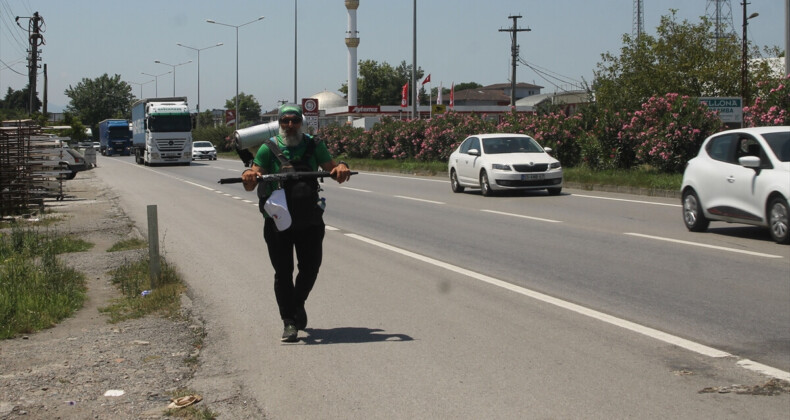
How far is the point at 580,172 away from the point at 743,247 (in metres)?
14.7

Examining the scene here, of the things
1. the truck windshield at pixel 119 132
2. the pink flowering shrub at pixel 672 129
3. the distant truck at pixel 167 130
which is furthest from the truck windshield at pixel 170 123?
the truck windshield at pixel 119 132

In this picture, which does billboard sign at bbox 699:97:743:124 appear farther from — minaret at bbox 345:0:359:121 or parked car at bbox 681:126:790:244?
minaret at bbox 345:0:359:121

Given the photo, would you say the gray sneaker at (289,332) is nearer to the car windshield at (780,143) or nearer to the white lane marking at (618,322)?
the white lane marking at (618,322)

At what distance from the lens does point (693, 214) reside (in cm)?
1388

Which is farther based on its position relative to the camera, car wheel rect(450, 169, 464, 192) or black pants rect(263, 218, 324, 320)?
car wheel rect(450, 169, 464, 192)

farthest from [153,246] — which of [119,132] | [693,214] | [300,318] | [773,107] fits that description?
[119,132]

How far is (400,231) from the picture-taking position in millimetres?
15156

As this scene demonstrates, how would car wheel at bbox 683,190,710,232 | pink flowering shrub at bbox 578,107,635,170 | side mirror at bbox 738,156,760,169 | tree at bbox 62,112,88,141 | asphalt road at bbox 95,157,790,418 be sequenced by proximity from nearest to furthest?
asphalt road at bbox 95,157,790,418 → side mirror at bbox 738,156,760,169 → car wheel at bbox 683,190,710,232 → pink flowering shrub at bbox 578,107,635,170 → tree at bbox 62,112,88,141

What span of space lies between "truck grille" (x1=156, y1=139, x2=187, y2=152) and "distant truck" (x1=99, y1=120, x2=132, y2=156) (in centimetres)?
3616

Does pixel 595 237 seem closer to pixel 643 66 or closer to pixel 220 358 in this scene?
pixel 220 358

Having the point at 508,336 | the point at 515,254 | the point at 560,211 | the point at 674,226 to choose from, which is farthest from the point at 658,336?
the point at 560,211

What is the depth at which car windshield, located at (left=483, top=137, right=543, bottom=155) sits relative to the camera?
906 inches

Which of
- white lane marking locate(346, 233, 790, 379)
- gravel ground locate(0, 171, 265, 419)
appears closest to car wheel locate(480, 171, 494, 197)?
white lane marking locate(346, 233, 790, 379)

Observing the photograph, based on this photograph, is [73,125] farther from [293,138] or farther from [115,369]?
[115,369]
